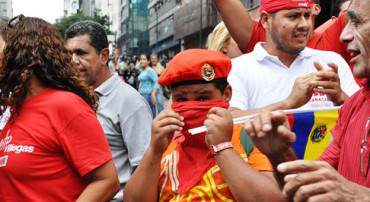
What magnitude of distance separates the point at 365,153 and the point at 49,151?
145 centimetres

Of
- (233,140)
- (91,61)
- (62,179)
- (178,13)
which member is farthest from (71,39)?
(178,13)

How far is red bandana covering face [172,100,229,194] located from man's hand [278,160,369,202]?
0.99 meters

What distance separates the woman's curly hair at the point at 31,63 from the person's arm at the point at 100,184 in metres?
0.41

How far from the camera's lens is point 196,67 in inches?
109

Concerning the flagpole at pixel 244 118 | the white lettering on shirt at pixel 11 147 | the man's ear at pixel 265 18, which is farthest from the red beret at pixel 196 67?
the man's ear at pixel 265 18

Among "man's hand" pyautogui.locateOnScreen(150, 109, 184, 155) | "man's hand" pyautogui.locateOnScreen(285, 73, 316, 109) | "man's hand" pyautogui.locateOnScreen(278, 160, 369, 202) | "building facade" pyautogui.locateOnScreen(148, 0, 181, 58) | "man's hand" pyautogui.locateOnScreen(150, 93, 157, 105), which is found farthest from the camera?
"building facade" pyautogui.locateOnScreen(148, 0, 181, 58)

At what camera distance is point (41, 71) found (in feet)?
9.91

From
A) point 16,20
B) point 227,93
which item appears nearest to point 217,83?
point 227,93

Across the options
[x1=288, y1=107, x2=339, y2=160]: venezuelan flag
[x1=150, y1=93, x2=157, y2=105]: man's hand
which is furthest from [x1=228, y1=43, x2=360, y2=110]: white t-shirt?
[x1=150, y1=93, x2=157, y2=105]: man's hand

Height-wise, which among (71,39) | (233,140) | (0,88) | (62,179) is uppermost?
(71,39)

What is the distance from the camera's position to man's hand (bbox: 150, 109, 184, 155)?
2.66 metres

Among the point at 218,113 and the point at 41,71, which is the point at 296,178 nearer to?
the point at 218,113

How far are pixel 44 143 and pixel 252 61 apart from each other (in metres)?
1.36

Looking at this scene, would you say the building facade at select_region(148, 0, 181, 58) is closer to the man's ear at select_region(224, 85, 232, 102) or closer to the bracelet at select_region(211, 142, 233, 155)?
the man's ear at select_region(224, 85, 232, 102)
